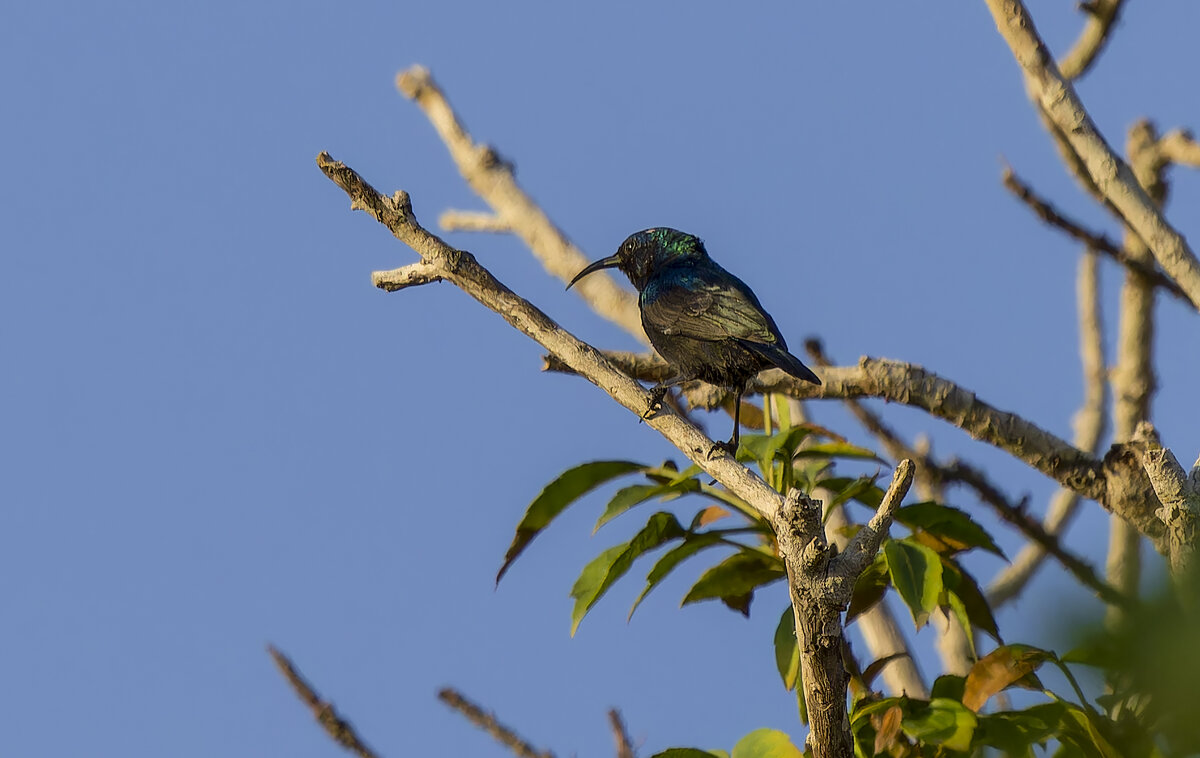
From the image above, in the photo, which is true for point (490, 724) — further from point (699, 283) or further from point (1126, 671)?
point (1126, 671)

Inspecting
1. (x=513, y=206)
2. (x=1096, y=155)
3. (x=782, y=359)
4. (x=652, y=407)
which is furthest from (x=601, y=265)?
(x=652, y=407)

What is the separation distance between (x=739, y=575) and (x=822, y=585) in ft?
4.08

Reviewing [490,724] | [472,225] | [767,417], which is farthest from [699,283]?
[472,225]

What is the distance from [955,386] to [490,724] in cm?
216

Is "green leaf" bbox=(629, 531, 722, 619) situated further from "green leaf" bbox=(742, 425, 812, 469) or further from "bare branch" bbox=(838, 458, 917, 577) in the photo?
"bare branch" bbox=(838, 458, 917, 577)

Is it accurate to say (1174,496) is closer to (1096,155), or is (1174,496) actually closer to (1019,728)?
(1019,728)

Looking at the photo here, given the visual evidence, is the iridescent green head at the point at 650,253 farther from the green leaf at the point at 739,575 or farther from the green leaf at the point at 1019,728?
the green leaf at the point at 1019,728

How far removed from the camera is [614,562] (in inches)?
158

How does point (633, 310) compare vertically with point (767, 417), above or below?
above

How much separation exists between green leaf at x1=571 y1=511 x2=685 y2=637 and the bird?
767mm

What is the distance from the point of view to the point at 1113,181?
17.2 ft

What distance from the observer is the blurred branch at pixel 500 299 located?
4.04 metres

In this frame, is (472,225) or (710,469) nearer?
(710,469)

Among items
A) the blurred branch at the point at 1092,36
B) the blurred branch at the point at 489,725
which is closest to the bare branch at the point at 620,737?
the blurred branch at the point at 489,725
